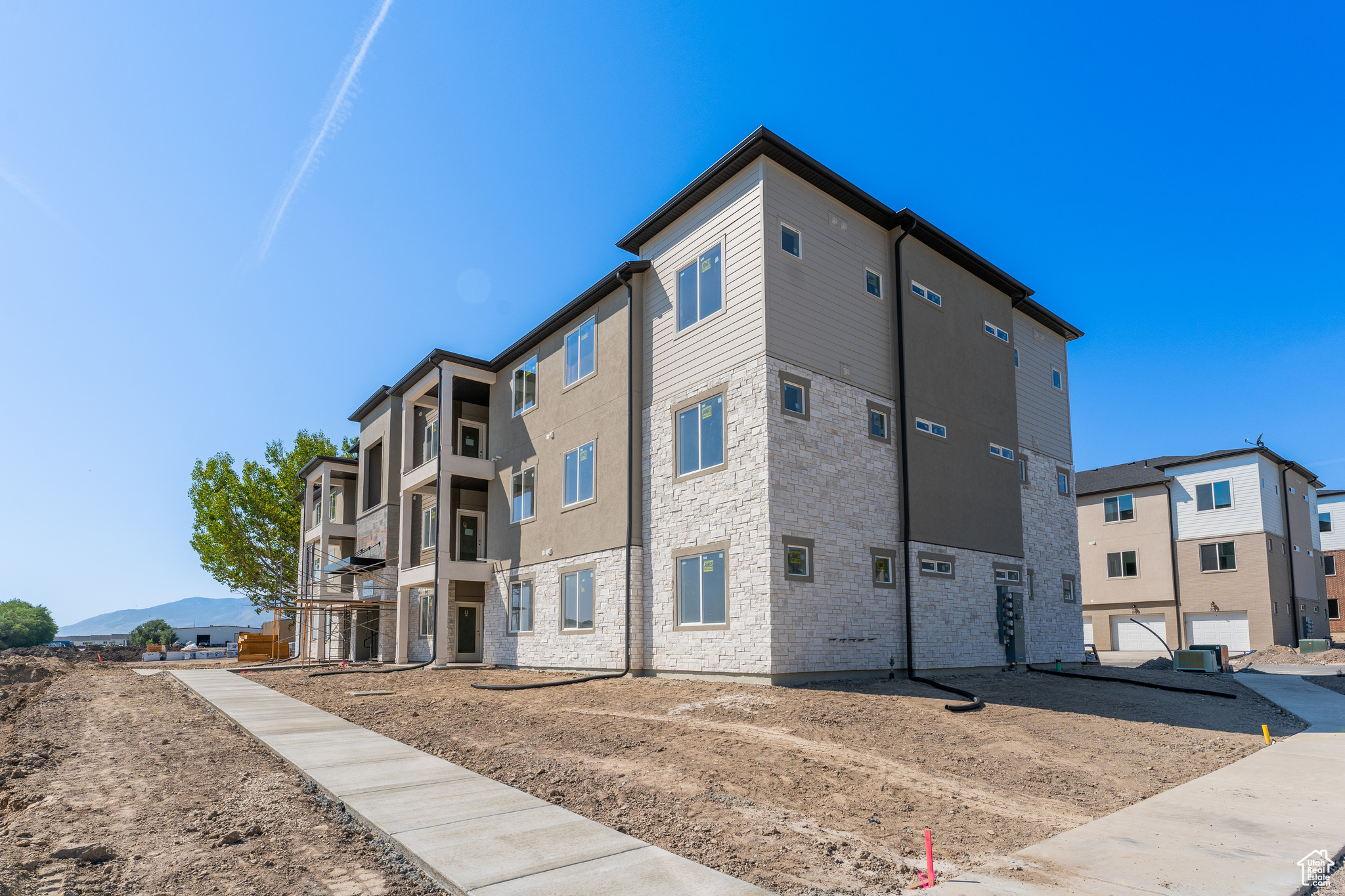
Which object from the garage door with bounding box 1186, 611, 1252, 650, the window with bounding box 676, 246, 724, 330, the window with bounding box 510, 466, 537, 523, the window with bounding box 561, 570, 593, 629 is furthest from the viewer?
the garage door with bounding box 1186, 611, 1252, 650

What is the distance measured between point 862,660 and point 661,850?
12.2 m

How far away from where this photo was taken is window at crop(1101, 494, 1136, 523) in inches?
1624

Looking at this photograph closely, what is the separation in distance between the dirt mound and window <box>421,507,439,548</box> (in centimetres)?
3008

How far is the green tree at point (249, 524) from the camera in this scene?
48.2 meters

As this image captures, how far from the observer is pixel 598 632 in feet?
65.6

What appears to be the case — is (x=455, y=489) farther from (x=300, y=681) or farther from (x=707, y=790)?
(x=707, y=790)

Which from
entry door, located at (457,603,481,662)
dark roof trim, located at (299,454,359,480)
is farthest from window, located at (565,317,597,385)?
dark roof trim, located at (299,454,359,480)

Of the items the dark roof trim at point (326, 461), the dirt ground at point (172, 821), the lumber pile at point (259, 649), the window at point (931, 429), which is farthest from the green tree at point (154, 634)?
the window at point (931, 429)

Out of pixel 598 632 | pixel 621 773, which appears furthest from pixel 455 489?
pixel 621 773

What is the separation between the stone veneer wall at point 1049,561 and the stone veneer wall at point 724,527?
10.4 meters

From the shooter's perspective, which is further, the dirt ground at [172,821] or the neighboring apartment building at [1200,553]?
the neighboring apartment building at [1200,553]

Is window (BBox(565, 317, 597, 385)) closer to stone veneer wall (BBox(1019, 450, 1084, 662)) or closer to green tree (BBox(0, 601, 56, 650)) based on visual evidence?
stone veneer wall (BBox(1019, 450, 1084, 662))

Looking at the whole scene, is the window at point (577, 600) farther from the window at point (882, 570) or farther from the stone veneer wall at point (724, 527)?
the window at point (882, 570)

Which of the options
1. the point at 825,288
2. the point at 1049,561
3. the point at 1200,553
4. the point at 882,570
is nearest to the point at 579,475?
the point at 825,288
